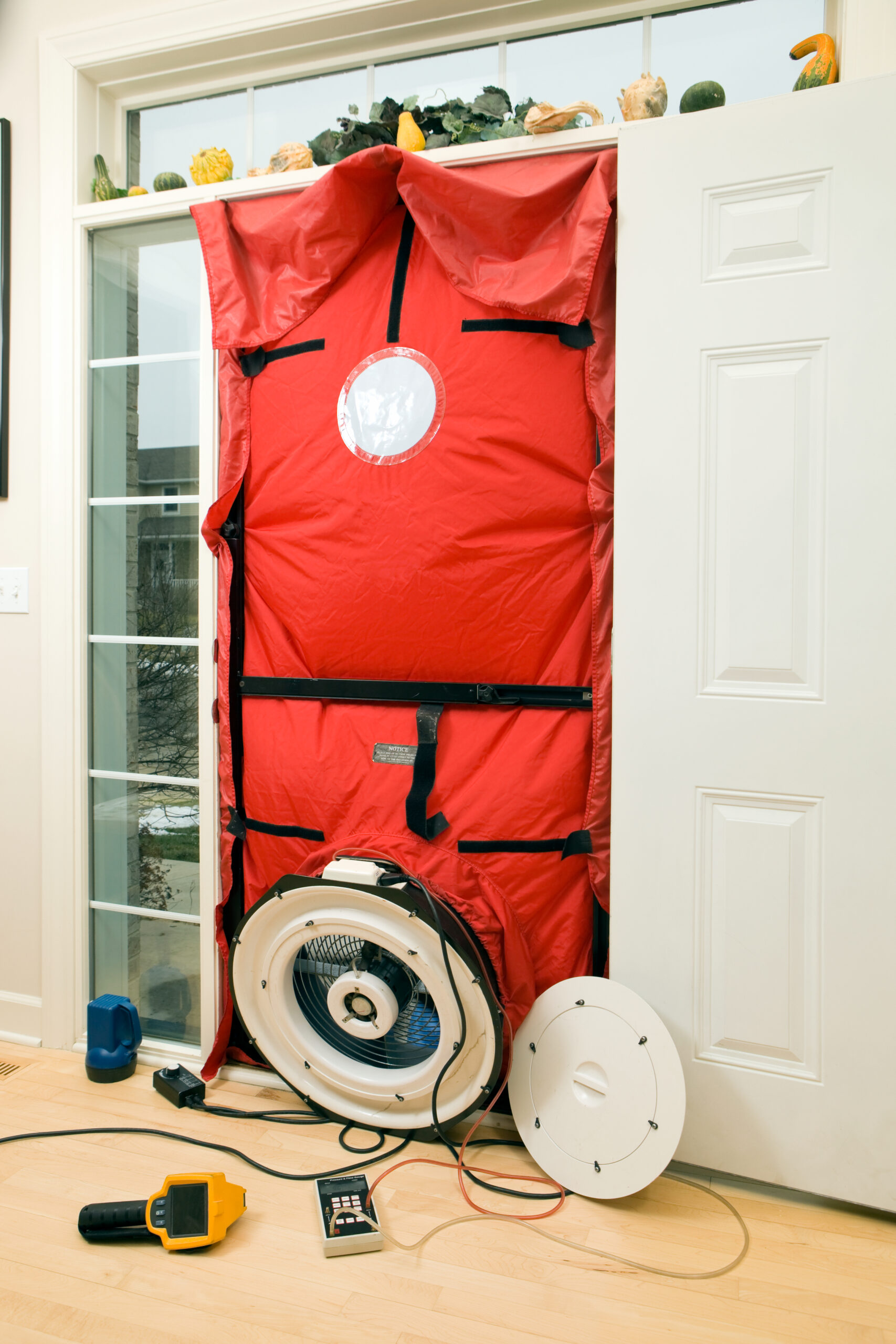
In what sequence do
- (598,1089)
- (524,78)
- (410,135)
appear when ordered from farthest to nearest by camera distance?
(524,78), (410,135), (598,1089)

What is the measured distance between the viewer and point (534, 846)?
1.50 m

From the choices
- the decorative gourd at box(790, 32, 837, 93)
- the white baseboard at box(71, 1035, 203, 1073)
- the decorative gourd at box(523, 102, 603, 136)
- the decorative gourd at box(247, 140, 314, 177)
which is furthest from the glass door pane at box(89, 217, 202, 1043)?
the decorative gourd at box(790, 32, 837, 93)

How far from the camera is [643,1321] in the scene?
1122mm

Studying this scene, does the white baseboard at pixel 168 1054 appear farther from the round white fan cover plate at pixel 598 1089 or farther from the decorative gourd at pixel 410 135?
the decorative gourd at pixel 410 135

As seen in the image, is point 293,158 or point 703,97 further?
point 293,158

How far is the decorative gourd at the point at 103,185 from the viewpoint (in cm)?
181

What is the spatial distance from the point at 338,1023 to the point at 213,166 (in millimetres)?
1826

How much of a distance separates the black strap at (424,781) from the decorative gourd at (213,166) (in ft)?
4.20

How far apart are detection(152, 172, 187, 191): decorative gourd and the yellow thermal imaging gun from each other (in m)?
2.01

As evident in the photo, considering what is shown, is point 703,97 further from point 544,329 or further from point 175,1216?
point 175,1216

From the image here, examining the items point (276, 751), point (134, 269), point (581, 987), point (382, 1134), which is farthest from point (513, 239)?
point (382, 1134)

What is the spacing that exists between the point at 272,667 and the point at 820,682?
1.08 m

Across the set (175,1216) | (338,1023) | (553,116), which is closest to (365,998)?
(338,1023)

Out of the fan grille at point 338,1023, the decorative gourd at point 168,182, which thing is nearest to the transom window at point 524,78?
the decorative gourd at point 168,182
